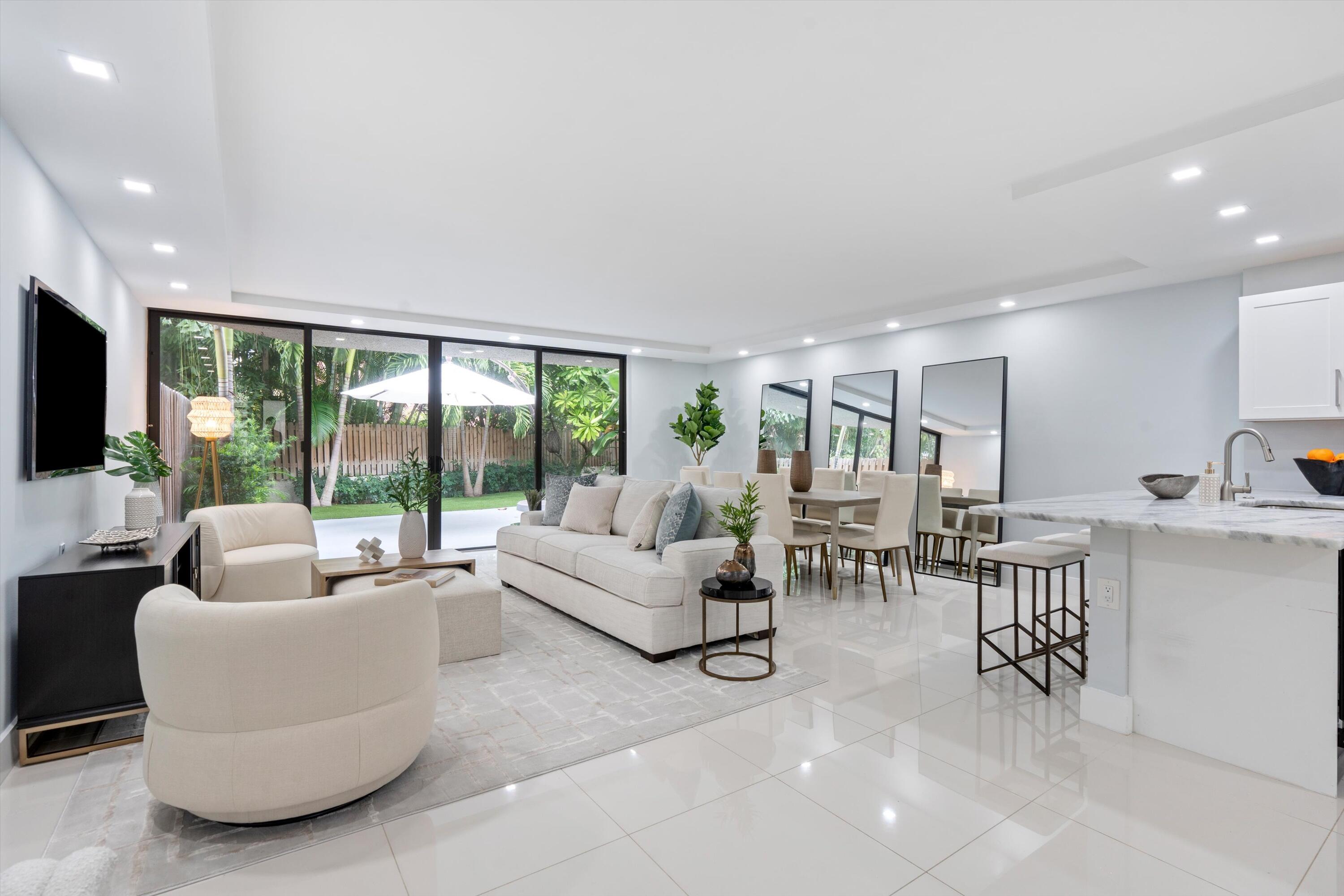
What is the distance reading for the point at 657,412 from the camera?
8922 millimetres

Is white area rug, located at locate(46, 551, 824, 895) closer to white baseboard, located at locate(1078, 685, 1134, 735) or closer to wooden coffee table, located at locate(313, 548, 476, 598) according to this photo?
wooden coffee table, located at locate(313, 548, 476, 598)

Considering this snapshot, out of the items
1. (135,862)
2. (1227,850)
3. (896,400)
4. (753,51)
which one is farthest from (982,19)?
(896,400)

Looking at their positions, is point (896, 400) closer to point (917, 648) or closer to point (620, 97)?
point (917, 648)

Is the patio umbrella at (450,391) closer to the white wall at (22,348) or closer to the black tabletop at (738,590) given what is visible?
the white wall at (22,348)

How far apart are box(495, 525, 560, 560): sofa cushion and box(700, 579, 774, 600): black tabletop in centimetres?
181

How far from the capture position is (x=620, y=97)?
247cm

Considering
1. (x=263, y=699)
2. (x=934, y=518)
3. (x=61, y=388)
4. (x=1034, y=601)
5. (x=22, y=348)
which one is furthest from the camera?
(x=934, y=518)

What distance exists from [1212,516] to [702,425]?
622 cm

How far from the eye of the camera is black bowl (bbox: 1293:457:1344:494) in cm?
356

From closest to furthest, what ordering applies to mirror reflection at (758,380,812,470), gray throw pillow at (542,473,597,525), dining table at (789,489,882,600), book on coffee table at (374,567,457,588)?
book on coffee table at (374,567,457,588)
dining table at (789,489,882,600)
gray throw pillow at (542,473,597,525)
mirror reflection at (758,380,812,470)

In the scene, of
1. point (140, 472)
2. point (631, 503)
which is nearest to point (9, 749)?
point (140, 472)

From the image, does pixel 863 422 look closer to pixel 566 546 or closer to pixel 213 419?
pixel 566 546

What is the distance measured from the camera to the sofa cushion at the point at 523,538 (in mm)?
4840

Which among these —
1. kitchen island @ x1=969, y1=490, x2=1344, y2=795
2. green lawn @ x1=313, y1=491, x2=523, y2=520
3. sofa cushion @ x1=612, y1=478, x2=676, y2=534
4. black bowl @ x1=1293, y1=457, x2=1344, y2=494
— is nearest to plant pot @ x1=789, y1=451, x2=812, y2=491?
sofa cushion @ x1=612, y1=478, x2=676, y2=534
